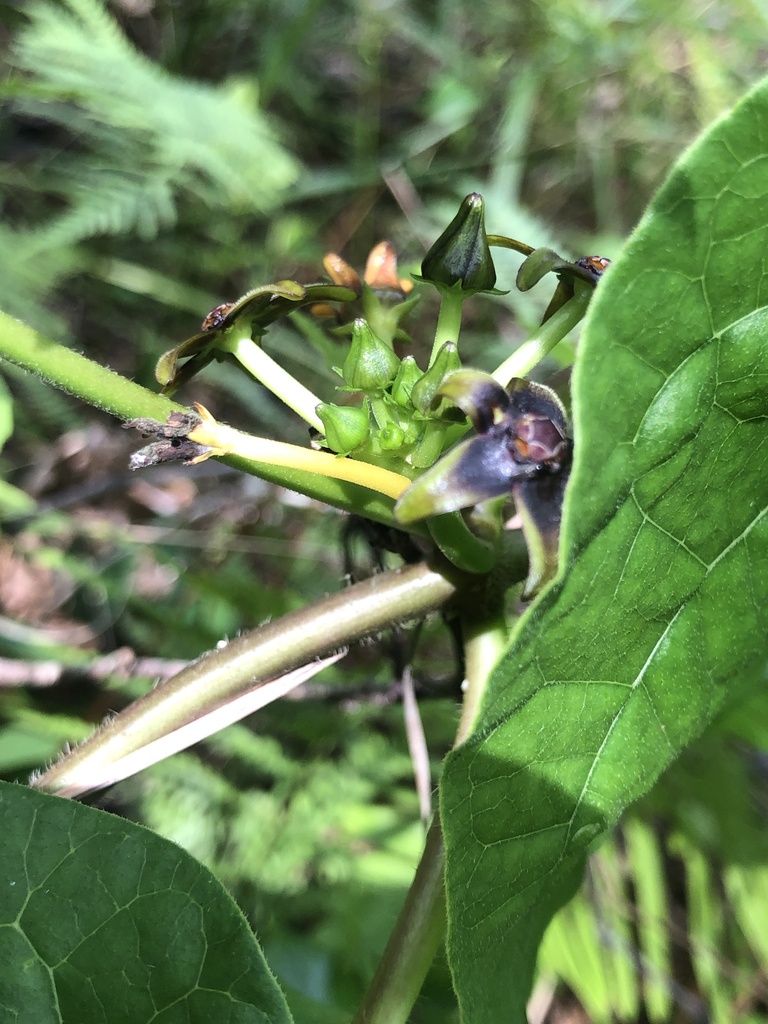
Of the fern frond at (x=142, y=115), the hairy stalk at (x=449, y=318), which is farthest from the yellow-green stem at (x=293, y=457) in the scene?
the fern frond at (x=142, y=115)

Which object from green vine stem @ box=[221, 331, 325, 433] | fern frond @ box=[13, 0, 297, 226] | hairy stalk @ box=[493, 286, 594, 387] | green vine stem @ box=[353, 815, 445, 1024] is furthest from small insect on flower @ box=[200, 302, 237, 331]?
fern frond @ box=[13, 0, 297, 226]

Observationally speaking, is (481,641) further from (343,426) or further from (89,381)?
(89,381)

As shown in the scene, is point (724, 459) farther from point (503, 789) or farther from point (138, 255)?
point (138, 255)

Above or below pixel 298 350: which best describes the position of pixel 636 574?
above

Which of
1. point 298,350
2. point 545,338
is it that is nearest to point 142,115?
point 298,350

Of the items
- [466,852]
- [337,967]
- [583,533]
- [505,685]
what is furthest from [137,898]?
[337,967]

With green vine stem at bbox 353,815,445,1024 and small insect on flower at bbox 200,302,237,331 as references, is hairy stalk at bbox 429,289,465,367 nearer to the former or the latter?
small insect on flower at bbox 200,302,237,331
